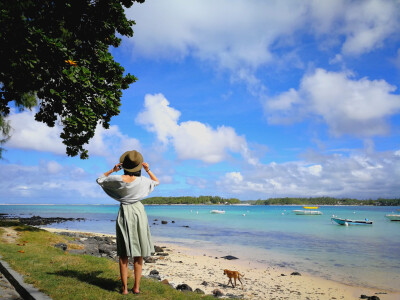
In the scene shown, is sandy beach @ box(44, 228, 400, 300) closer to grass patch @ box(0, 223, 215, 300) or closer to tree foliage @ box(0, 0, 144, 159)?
grass patch @ box(0, 223, 215, 300)

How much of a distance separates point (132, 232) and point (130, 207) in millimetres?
452

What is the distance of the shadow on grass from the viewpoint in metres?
6.23

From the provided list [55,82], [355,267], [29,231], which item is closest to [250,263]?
[355,267]

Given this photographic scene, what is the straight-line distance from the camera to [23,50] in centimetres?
660

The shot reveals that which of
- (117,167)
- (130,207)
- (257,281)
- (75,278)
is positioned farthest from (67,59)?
(257,281)

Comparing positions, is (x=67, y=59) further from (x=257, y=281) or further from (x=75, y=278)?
(x=257, y=281)

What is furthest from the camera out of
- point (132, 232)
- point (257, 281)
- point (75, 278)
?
point (257, 281)

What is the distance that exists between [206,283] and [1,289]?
8264mm

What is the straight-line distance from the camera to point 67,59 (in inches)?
285

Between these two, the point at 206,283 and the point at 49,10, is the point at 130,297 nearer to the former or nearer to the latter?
the point at 49,10

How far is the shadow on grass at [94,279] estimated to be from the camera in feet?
20.5

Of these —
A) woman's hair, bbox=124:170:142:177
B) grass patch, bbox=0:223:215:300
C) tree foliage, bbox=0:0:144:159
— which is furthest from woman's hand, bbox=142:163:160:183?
tree foliage, bbox=0:0:144:159

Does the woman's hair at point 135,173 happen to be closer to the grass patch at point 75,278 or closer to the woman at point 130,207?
the woman at point 130,207

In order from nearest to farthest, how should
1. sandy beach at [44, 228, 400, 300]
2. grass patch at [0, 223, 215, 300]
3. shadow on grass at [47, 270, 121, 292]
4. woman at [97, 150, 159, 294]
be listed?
woman at [97, 150, 159, 294], grass patch at [0, 223, 215, 300], shadow on grass at [47, 270, 121, 292], sandy beach at [44, 228, 400, 300]
